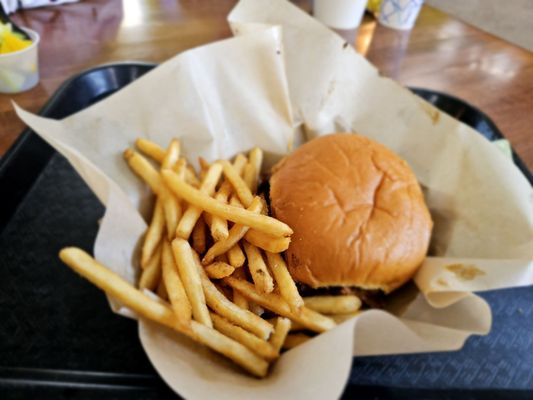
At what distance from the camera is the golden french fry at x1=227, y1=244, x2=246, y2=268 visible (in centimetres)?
21

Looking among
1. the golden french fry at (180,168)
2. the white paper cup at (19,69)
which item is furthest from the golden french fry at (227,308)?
the white paper cup at (19,69)

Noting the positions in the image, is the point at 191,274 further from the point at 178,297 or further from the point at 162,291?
the point at 162,291

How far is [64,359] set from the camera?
0.69 meters

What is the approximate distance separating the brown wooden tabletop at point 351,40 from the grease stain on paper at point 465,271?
0.58 metres

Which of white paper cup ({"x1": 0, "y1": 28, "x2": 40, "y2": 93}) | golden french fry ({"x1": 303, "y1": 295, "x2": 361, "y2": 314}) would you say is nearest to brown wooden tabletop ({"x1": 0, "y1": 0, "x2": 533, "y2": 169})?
white paper cup ({"x1": 0, "y1": 28, "x2": 40, "y2": 93})

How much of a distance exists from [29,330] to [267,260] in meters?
0.71

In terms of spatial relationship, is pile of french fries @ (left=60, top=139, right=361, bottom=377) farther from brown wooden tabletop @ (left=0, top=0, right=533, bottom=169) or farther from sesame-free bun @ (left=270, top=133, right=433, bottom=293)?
brown wooden tabletop @ (left=0, top=0, right=533, bottom=169)

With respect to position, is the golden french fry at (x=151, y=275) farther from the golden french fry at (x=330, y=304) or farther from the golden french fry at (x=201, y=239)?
Result: the golden french fry at (x=201, y=239)

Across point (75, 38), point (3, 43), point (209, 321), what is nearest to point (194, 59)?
point (3, 43)

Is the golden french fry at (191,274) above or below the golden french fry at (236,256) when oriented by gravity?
below

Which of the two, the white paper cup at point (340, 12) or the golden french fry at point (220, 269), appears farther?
the white paper cup at point (340, 12)

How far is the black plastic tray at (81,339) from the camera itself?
0.65 m

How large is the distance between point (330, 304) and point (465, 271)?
0.35 meters

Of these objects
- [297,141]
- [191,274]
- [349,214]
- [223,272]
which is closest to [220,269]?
[223,272]
